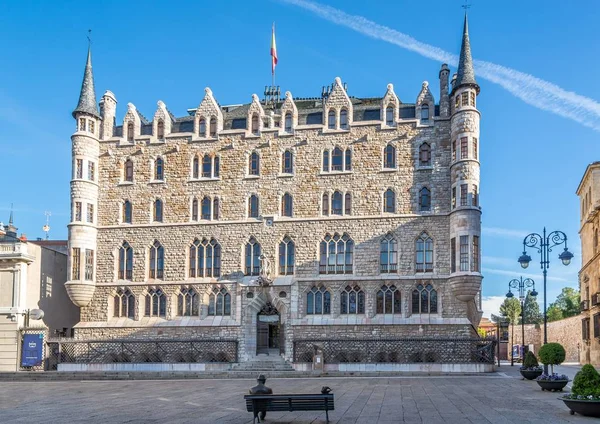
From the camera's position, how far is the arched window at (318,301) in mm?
41906

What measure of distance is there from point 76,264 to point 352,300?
17.9 meters

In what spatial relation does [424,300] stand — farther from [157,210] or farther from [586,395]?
[586,395]

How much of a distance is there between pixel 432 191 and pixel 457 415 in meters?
25.8

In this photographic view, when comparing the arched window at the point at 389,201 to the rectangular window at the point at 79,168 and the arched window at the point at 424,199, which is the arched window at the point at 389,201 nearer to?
the arched window at the point at 424,199

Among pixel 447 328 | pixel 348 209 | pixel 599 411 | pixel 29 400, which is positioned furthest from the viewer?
pixel 348 209

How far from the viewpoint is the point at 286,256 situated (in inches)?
1689

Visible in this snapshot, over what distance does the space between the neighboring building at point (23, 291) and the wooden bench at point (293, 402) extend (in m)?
28.9

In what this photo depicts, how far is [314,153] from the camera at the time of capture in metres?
43.5

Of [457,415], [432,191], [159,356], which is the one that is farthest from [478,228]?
[457,415]

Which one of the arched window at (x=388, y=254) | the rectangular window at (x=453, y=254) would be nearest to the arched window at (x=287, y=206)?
the arched window at (x=388, y=254)

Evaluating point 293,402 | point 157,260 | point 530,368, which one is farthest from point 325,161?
point 293,402

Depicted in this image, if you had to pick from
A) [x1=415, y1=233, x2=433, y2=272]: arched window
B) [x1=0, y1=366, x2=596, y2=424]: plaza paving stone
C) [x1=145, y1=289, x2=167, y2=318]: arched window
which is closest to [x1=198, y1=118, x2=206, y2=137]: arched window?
[x1=145, y1=289, x2=167, y2=318]: arched window

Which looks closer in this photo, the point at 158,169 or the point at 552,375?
the point at 552,375

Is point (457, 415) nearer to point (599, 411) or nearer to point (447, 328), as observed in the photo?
point (599, 411)
